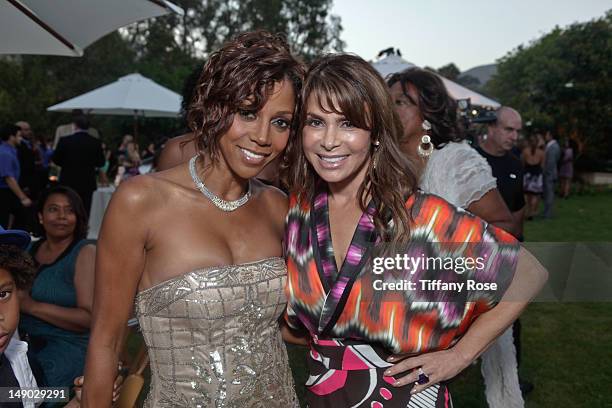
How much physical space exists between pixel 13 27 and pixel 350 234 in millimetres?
2401

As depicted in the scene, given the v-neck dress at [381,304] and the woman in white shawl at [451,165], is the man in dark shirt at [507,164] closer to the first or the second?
the woman in white shawl at [451,165]

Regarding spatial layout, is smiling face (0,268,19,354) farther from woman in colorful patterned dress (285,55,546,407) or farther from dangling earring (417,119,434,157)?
dangling earring (417,119,434,157)

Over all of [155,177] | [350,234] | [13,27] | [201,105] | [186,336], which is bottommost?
[186,336]

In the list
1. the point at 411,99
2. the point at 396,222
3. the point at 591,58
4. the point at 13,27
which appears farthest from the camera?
the point at 591,58

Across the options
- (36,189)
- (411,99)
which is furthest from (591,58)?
(411,99)

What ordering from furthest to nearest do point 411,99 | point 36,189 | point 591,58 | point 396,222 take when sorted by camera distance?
point 591,58 < point 36,189 < point 411,99 < point 396,222

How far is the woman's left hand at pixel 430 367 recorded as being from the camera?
Result: 190cm

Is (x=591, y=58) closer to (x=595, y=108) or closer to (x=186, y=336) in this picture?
(x=595, y=108)

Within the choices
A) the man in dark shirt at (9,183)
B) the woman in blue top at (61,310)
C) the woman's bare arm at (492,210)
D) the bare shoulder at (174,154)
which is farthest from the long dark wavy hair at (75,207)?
the man in dark shirt at (9,183)

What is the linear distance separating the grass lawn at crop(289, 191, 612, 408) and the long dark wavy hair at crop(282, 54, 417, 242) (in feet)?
6.71

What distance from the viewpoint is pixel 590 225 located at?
12609mm

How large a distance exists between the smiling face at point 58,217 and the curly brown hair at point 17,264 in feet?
3.99

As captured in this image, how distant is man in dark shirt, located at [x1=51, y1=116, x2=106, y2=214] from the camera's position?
8180 millimetres

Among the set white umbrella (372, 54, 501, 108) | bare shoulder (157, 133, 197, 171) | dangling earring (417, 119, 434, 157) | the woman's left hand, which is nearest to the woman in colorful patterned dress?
the woman's left hand
